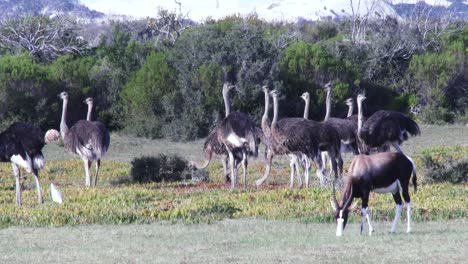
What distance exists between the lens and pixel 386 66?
42812mm

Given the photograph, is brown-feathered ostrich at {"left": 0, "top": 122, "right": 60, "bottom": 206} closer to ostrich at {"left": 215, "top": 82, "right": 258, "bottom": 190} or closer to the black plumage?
ostrich at {"left": 215, "top": 82, "right": 258, "bottom": 190}

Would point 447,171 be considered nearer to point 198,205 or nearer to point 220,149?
point 220,149

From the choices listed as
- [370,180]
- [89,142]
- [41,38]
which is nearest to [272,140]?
[89,142]

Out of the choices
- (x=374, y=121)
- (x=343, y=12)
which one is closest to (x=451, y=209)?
(x=374, y=121)

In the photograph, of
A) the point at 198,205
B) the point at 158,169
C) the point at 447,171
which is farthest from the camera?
the point at 158,169

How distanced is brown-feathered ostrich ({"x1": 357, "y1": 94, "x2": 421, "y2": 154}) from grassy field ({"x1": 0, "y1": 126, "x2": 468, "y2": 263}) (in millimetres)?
1221

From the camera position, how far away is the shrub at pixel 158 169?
77.0 feet

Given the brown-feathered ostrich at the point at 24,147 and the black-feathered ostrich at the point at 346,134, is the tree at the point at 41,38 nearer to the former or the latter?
the black-feathered ostrich at the point at 346,134

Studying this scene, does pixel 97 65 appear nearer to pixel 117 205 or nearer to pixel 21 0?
pixel 117 205

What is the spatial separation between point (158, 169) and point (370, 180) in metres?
11.1

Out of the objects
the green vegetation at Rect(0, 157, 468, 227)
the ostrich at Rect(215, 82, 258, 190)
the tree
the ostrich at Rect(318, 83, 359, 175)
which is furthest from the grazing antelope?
the tree

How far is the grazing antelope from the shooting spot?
1316 cm

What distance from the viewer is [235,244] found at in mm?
12734

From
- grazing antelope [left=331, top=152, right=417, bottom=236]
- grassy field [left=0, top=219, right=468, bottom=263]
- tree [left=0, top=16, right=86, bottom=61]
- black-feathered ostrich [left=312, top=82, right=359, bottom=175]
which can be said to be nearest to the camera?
grassy field [left=0, top=219, right=468, bottom=263]
